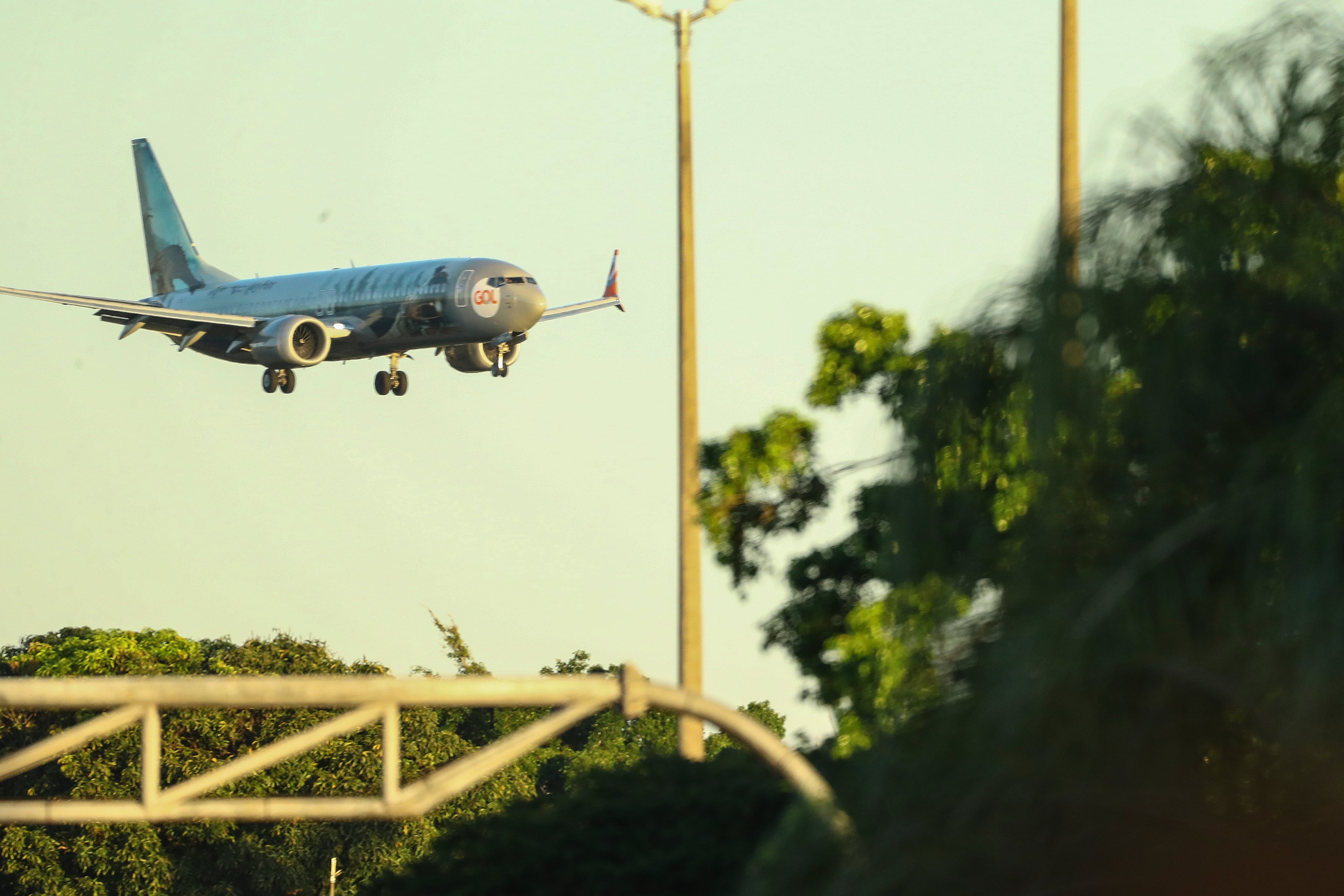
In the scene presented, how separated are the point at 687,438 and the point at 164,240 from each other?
193 feet

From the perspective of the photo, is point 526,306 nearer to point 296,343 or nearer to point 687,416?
point 296,343

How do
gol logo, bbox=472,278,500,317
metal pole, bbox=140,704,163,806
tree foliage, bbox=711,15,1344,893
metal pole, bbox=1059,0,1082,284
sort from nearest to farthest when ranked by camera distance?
tree foliage, bbox=711,15,1344,893, metal pole, bbox=140,704,163,806, metal pole, bbox=1059,0,1082,284, gol logo, bbox=472,278,500,317

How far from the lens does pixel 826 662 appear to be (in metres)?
20.4

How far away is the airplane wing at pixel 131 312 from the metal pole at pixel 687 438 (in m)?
35.4

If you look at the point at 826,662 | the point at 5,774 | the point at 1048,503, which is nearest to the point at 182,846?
the point at 826,662

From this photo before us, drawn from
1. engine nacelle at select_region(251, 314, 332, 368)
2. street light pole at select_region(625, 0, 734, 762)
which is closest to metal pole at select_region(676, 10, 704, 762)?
street light pole at select_region(625, 0, 734, 762)

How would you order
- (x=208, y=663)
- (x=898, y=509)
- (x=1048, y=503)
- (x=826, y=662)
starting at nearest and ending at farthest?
(x=1048, y=503), (x=898, y=509), (x=826, y=662), (x=208, y=663)

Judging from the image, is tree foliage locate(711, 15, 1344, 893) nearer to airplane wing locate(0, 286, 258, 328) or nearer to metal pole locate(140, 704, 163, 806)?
metal pole locate(140, 704, 163, 806)

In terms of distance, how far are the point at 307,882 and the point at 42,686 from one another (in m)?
47.0

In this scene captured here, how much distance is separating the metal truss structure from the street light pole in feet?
15.2

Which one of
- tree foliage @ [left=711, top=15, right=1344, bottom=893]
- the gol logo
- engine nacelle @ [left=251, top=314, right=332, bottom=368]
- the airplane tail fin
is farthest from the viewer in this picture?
the airplane tail fin

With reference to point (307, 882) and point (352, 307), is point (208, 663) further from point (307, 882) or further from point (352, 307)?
point (352, 307)

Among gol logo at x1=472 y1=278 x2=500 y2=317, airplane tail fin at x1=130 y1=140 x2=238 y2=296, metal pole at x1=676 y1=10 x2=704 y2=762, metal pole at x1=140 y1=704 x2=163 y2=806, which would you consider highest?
airplane tail fin at x1=130 y1=140 x2=238 y2=296

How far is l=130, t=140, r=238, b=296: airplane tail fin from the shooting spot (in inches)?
2808
